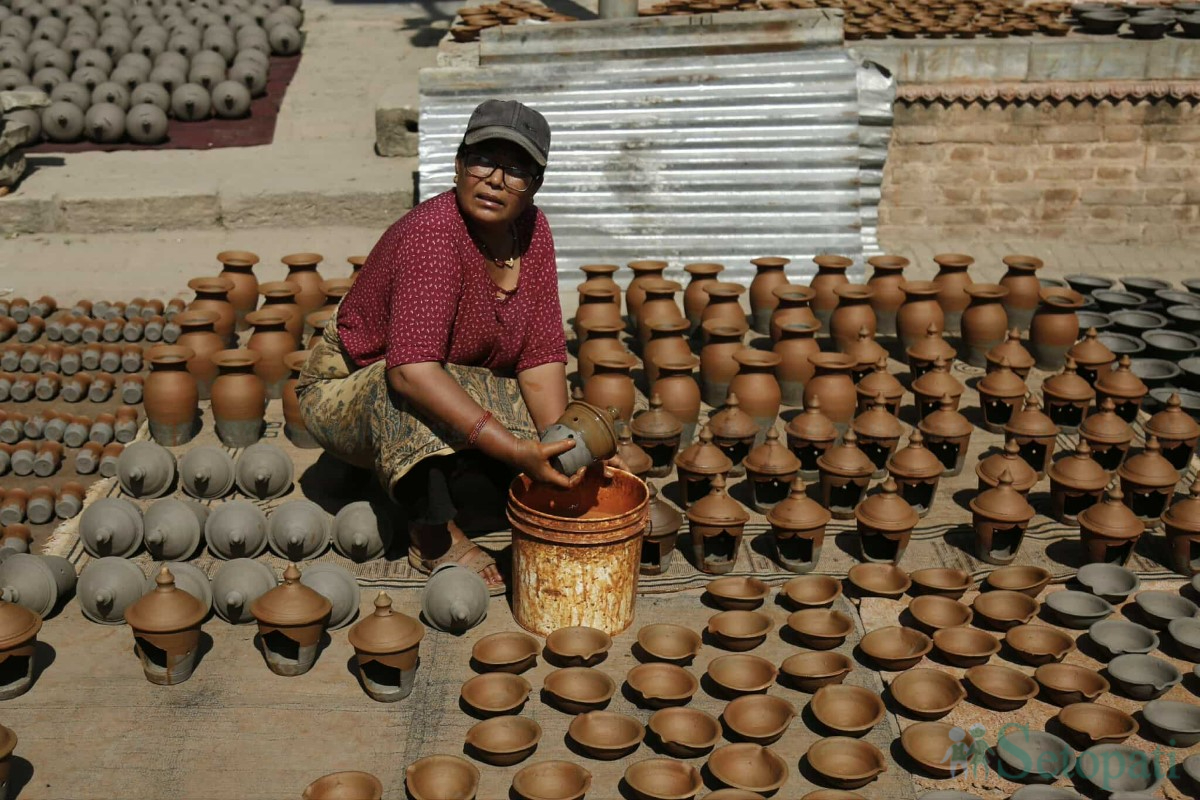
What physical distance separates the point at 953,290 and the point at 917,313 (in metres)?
0.61

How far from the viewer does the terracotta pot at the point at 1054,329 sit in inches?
270

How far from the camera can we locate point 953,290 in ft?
24.1

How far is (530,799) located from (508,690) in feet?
1.79

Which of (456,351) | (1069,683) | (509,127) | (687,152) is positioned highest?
(509,127)

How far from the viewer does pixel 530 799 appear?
345 centimetres

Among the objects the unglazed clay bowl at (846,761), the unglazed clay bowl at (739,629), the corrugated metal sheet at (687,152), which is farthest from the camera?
the corrugated metal sheet at (687,152)

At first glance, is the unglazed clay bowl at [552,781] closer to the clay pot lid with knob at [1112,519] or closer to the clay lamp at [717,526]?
the clay lamp at [717,526]

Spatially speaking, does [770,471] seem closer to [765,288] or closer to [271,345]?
[765,288]

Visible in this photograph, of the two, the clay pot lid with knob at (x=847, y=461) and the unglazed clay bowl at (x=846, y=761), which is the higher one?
the clay pot lid with knob at (x=847, y=461)

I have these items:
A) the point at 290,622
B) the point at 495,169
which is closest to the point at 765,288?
the point at 495,169

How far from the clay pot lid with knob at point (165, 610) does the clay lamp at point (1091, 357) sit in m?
4.30

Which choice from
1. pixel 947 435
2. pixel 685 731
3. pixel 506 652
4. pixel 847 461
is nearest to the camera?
pixel 685 731

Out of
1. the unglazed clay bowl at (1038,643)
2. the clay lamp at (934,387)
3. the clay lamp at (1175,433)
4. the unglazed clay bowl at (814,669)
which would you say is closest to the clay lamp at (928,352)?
the clay lamp at (934,387)

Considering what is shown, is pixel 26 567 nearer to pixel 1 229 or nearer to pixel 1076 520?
pixel 1076 520
